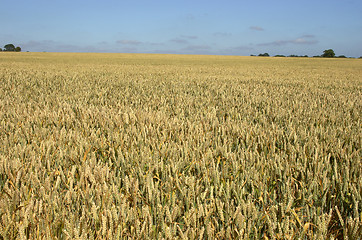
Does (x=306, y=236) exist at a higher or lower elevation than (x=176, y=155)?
lower

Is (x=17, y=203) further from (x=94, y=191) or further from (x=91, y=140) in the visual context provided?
(x=91, y=140)

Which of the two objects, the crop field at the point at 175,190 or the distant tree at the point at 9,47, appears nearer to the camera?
the crop field at the point at 175,190

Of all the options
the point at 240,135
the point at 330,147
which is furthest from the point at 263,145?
the point at 330,147

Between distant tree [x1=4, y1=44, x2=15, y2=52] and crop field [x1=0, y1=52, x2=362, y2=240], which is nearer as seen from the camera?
crop field [x1=0, y1=52, x2=362, y2=240]

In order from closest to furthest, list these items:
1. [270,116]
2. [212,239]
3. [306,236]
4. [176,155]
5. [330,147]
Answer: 1. [212,239]
2. [306,236]
3. [176,155]
4. [330,147]
5. [270,116]

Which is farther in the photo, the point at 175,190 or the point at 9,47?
the point at 9,47

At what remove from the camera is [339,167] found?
6.15 ft

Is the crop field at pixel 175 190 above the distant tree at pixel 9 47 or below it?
below

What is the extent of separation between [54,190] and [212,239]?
2.66 feet

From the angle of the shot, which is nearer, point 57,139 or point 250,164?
point 250,164

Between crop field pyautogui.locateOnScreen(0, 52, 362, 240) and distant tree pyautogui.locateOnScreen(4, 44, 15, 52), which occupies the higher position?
distant tree pyautogui.locateOnScreen(4, 44, 15, 52)

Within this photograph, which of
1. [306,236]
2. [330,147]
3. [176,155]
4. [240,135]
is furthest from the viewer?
[240,135]

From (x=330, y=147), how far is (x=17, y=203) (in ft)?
7.04

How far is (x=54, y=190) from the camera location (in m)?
1.36
